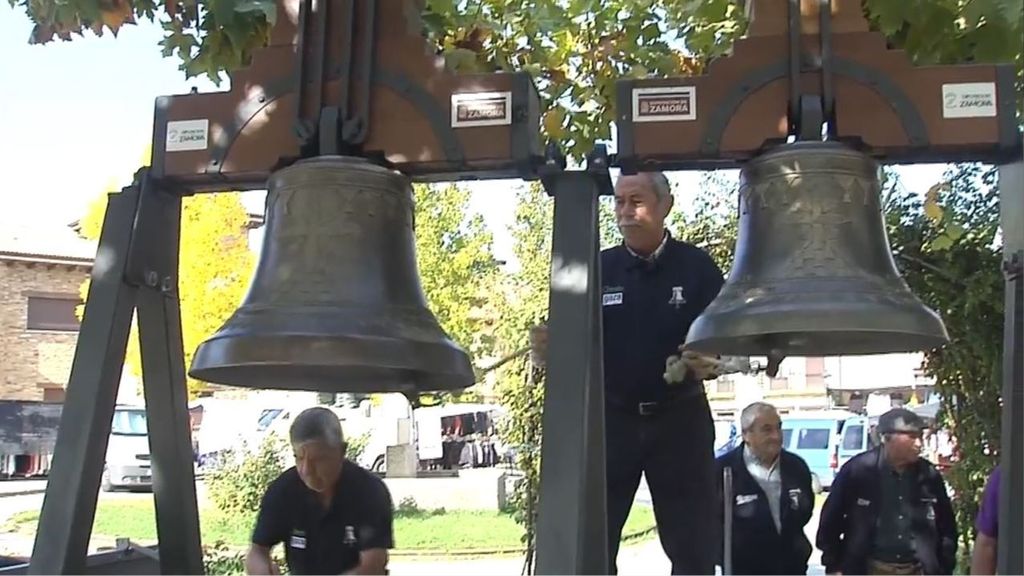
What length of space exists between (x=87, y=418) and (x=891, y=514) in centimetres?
491

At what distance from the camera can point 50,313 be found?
4084 cm

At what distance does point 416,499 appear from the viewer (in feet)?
65.4

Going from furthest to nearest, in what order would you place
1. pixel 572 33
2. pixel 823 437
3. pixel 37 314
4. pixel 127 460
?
pixel 37 314 < pixel 823 437 < pixel 127 460 < pixel 572 33

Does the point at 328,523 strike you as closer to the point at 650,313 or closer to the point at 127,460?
the point at 650,313

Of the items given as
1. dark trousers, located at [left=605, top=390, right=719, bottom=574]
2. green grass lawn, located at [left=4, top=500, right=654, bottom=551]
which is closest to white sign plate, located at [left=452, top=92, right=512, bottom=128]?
dark trousers, located at [left=605, top=390, right=719, bottom=574]

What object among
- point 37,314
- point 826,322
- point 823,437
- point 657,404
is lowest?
point 657,404

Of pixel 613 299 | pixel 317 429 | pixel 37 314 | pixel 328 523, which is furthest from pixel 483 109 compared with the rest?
pixel 37 314

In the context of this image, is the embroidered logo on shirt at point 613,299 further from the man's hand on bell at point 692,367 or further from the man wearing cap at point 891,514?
the man wearing cap at point 891,514

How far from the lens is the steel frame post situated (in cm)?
296

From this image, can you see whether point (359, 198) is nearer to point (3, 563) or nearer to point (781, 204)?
point (781, 204)

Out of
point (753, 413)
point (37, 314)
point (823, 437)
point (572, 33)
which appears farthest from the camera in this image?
point (37, 314)

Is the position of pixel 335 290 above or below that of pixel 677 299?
below

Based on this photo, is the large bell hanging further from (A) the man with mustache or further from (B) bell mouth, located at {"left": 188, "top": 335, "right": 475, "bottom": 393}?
(A) the man with mustache

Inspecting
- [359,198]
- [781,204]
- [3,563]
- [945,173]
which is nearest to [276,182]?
[359,198]
